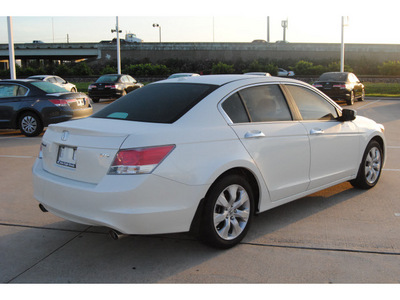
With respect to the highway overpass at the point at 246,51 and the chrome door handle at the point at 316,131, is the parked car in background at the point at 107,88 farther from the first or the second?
the highway overpass at the point at 246,51

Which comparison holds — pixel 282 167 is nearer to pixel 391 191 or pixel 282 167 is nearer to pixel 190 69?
pixel 391 191

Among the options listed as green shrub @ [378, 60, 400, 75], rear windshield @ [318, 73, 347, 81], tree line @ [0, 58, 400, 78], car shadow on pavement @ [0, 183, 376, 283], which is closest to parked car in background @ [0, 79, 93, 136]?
car shadow on pavement @ [0, 183, 376, 283]

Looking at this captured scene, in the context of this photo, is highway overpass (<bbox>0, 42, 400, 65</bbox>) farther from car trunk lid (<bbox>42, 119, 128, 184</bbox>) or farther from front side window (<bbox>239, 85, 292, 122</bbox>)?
car trunk lid (<bbox>42, 119, 128, 184</bbox>)

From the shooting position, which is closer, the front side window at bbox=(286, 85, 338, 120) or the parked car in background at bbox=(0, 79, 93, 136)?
the front side window at bbox=(286, 85, 338, 120)

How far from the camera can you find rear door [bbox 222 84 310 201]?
438 cm

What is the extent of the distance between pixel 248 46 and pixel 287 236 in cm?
5916

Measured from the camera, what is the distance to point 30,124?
11609mm

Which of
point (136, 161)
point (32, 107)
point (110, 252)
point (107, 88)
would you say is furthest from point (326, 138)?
point (107, 88)

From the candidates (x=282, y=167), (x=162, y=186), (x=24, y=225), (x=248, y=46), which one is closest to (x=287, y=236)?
(x=282, y=167)

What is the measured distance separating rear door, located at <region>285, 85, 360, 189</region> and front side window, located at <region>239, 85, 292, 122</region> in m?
0.23

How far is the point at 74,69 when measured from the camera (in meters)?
50.6

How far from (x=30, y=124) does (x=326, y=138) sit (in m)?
8.70

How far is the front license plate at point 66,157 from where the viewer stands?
397cm

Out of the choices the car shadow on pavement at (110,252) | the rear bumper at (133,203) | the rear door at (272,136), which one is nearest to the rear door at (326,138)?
the rear door at (272,136)
